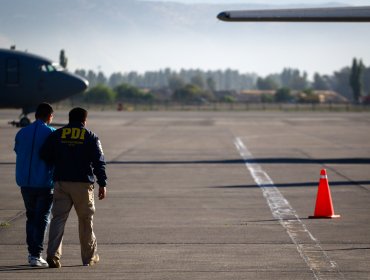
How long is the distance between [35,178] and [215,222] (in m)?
4.52

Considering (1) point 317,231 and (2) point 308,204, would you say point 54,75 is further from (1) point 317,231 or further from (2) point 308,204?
(1) point 317,231

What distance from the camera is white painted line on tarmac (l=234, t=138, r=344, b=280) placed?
41.3 feet

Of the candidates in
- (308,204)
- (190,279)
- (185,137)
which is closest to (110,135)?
(185,137)

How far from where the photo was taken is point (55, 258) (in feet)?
42.1

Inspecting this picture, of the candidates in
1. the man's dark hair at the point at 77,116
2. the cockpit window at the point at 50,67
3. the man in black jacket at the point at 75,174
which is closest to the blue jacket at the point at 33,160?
the man in black jacket at the point at 75,174

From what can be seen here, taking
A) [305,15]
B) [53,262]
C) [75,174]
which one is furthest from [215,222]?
[305,15]

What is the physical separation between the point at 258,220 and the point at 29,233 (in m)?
5.12

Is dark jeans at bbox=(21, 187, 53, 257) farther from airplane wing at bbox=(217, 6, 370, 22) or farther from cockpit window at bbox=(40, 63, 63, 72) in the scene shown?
cockpit window at bbox=(40, 63, 63, 72)

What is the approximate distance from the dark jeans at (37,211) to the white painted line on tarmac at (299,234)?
3.24 metres

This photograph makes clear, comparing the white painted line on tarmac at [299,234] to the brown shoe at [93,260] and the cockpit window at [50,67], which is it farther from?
the cockpit window at [50,67]

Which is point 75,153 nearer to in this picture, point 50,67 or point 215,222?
point 215,222

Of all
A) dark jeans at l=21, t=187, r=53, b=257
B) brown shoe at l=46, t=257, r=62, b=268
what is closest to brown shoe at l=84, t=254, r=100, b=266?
brown shoe at l=46, t=257, r=62, b=268

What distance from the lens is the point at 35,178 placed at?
13.1 meters

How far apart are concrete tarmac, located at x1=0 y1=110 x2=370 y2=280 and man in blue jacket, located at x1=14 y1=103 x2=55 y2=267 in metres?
0.52
